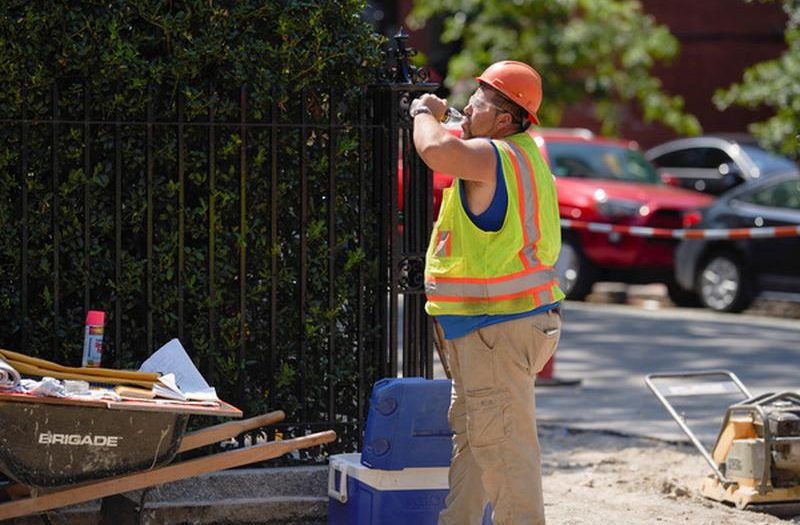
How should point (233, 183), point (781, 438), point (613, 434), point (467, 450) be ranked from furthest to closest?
point (613, 434), point (781, 438), point (233, 183), point (467, 450)

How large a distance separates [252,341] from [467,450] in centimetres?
138

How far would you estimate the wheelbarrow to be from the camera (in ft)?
18.0

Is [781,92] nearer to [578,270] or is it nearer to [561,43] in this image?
[578,270]

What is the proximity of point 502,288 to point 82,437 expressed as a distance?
5.05 feet

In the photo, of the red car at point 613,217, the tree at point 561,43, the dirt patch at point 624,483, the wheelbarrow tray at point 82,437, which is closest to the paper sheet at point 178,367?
the wheelbarrow tray at point 82,437

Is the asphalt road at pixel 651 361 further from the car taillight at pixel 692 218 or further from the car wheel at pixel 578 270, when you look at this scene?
the car taillight at pixel 692 218

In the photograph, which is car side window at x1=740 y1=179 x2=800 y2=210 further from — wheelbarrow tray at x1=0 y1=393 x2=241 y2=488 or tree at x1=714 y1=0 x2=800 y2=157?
wheelbarrow tray at x1=0 y1=393 x2=241 y2=488

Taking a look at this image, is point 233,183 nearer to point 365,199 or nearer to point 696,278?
point 365,199

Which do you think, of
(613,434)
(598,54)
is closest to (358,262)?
(613,434)

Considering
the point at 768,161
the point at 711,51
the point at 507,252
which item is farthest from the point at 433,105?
the point at 711,51

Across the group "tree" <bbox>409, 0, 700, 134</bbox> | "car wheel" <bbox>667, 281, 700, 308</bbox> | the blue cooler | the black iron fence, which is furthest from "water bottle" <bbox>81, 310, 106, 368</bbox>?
"tree" <bbox>409, 0, 700, 134</bbox>

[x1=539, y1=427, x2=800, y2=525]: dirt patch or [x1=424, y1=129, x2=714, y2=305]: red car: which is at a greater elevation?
[x1=424, y1=129, x2=714, y2=305]: red car

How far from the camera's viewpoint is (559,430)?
9.70 metres

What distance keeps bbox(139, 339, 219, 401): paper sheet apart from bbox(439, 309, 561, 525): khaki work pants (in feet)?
3.29
